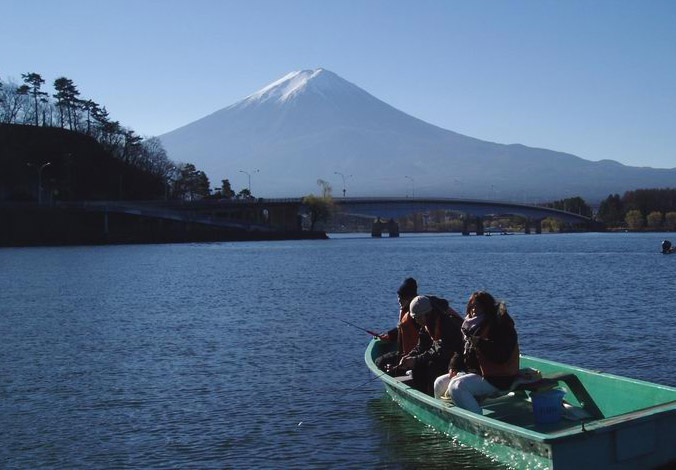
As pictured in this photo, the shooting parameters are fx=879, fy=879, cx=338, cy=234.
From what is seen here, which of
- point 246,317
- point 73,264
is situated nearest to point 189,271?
point 73,264

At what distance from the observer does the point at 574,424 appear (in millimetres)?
12406

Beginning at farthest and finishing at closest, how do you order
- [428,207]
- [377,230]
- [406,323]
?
1. [377,230]
2. [428,207]
3. [406,323]

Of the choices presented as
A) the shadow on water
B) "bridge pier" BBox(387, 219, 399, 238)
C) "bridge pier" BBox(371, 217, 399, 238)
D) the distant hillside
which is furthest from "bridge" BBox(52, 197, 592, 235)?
the shadow on water

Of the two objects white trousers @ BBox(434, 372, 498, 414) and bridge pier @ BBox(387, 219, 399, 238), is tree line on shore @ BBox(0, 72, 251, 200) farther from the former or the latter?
white trousers @ BBox(434, 372, 498, 414)

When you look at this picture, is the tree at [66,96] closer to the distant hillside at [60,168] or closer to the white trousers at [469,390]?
the distant hillside at [60,168]

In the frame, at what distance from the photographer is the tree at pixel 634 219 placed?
195 m

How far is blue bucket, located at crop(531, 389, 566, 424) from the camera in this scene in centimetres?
1242

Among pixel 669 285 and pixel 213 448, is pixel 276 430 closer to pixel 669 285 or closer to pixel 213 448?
pixel 213 448

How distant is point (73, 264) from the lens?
6956 centimetres

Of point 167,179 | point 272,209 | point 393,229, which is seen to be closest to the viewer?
point 272,209

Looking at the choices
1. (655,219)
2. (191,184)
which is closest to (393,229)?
(191,184)

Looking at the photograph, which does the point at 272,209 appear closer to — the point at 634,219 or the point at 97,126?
the point at 97,126

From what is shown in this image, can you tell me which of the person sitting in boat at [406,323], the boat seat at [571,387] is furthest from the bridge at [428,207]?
the boat seat at [571,387]

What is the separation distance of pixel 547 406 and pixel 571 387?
97 cm
